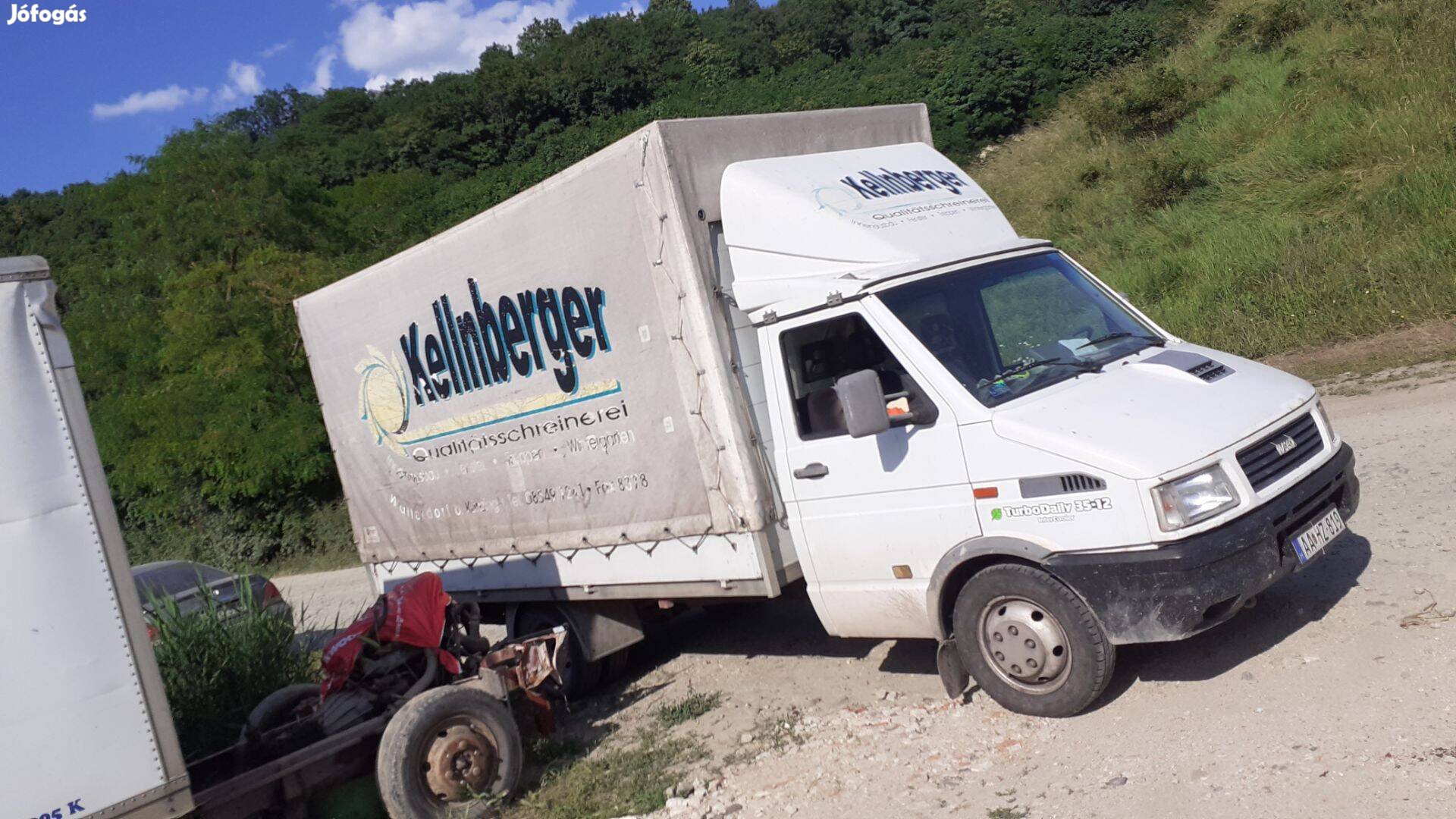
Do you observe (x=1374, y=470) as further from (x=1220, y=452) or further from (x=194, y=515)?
(x=194, y=515)

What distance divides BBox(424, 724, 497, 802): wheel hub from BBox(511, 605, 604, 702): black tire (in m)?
1.66

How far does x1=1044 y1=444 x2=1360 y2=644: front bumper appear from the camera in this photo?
15.3 feet

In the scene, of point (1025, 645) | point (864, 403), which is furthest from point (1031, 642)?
point (864, 403)

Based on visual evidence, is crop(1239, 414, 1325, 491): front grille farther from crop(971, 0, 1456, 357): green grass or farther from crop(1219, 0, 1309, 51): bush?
crop(1219, 0, 1309, 51): bush

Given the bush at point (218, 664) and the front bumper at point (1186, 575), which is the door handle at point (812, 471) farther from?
the bush at point (218, 664)

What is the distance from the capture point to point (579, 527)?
719 cm

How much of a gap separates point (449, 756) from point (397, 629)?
3.58 ft

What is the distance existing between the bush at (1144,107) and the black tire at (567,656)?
17.4m

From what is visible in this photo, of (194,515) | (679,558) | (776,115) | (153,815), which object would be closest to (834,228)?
(776,115)

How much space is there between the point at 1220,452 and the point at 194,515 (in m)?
21.7

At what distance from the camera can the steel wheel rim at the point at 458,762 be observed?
574 centimetres

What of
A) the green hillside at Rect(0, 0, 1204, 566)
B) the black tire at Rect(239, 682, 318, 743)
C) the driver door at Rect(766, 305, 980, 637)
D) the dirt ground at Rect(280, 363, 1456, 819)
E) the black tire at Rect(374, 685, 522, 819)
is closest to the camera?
the dirt ground at Rect(280, 363, 1456, 819)

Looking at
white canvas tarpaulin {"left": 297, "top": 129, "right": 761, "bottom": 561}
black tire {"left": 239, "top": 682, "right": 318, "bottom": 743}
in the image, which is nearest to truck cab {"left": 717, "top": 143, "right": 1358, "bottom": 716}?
white canvas tarpaulin {"left": 297, "top": 129, "right": 761, "bottom": 561}

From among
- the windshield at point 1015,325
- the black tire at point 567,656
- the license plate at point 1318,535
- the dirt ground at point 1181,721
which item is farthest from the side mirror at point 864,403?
the black tire at point 567,656
